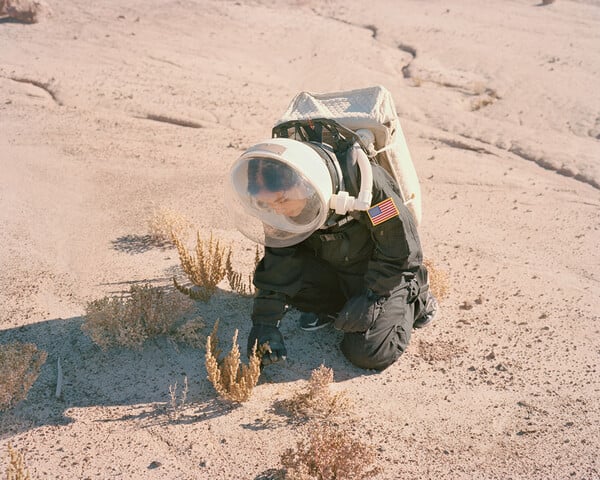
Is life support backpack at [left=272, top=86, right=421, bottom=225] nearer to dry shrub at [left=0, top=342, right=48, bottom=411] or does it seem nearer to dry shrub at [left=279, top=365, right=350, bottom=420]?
dry shrub at [left=279, top=365, right=350, bottom=420]

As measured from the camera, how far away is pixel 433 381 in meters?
3.66

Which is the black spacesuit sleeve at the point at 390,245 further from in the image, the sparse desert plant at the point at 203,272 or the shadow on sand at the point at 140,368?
the sparse desert plant at the point at 203,272

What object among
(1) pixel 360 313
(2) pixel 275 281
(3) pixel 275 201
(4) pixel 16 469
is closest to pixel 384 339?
(1) pixel 360 313

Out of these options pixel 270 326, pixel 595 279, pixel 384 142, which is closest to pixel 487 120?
pixel 595 279

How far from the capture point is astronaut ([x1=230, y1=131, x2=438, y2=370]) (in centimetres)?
297

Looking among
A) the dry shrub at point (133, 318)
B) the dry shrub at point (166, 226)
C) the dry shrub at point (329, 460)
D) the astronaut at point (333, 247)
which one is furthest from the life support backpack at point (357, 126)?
the dry shrub at point (166, 226)

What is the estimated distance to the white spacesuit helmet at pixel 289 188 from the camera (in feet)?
9.54

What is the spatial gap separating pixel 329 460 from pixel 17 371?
1.73 m

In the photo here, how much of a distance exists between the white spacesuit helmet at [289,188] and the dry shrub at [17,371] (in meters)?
1.42

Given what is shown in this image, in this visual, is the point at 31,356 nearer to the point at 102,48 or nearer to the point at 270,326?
the point at 270,326

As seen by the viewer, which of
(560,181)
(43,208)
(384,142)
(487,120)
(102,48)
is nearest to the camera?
(384,142)

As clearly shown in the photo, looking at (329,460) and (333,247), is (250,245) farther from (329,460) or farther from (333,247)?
(329,460)

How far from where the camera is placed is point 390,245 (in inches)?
129

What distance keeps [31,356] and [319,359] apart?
1.65 meters
